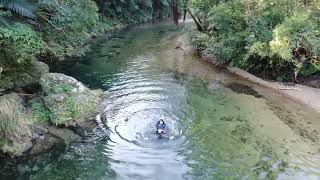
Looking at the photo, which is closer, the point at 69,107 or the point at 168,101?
the point at 69,107

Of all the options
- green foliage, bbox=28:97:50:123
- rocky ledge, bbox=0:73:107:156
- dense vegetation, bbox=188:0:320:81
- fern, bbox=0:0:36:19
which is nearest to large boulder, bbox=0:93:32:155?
rocky ledge, bbox=0:73:107:156

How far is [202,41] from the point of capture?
2609cm

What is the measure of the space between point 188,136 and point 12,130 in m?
5.63

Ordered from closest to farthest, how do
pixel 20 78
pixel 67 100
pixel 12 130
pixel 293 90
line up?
1. pixel 12 130
2. pixel 67 100
3. pixel 20 78
4. pixel 293 90

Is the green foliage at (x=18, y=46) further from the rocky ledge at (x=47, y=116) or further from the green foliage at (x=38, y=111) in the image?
the green foliage at (x=38, y=111)

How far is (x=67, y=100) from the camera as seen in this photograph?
15.1 m

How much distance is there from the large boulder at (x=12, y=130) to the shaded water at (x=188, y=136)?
79 centimetres

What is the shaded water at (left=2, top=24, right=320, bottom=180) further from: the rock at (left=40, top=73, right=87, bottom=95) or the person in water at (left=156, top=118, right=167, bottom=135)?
the rock at (left=40, top=73, right=87, bottom=95)

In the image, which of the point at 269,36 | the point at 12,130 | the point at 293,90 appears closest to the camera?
the point at 12,130

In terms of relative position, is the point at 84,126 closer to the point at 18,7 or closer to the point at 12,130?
the point at 12,130

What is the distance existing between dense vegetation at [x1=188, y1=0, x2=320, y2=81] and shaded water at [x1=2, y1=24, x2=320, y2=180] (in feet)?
4.89

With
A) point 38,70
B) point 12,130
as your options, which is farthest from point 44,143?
point 38,70

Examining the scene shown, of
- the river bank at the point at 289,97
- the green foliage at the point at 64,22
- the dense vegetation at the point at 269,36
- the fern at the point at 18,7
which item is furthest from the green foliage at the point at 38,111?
the dense vegetation at the point at 269,36

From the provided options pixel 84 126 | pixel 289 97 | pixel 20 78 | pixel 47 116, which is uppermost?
pixel 20 78
